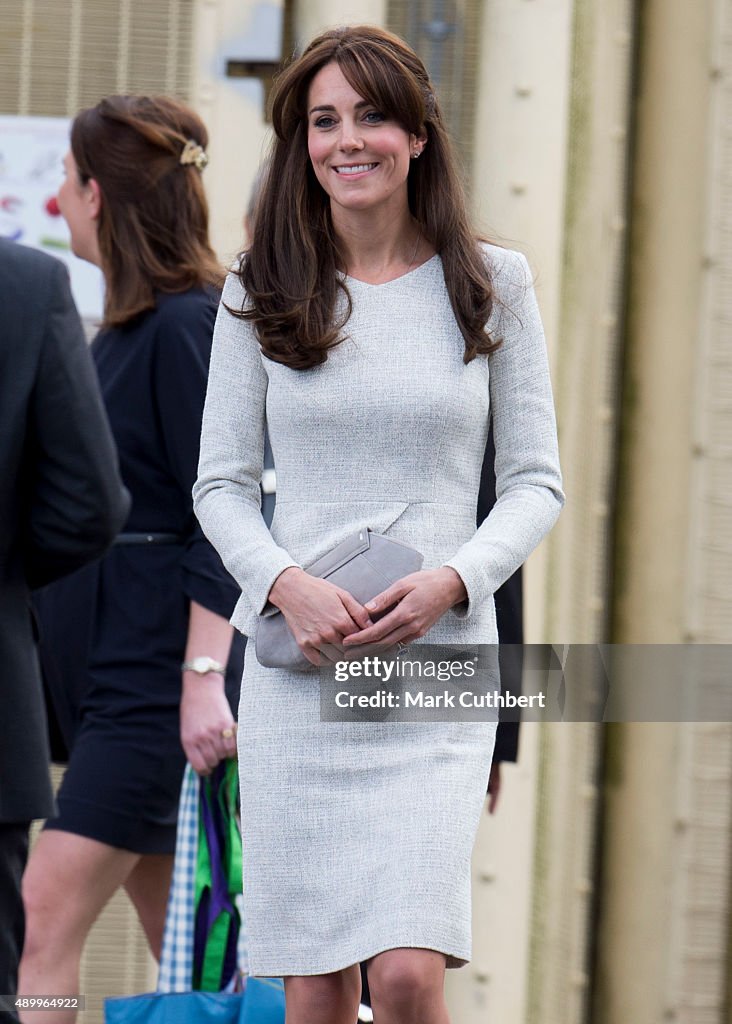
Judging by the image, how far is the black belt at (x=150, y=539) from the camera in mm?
3803

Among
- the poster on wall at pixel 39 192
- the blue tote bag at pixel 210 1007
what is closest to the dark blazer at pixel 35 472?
the blue tote bag at pixel 210 1007

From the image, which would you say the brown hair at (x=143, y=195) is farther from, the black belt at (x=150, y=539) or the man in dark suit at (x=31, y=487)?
the man in dark suit at (x=31, y=487)

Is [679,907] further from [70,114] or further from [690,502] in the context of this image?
[70,114]

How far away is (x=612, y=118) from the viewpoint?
5.09 metres

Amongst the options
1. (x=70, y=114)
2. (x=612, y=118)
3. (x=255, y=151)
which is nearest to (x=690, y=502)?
(x=612, y=118)

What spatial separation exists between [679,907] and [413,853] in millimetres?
2541

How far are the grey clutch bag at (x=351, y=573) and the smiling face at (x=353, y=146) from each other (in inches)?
21.0

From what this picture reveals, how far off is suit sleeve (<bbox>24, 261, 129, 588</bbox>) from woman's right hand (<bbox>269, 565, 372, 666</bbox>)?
1.69 feet

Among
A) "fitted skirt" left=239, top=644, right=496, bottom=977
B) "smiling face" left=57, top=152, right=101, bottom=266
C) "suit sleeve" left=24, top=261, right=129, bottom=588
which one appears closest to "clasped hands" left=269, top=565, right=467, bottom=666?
"fitted skirt" left=239, top=644, right=496, bottom=977

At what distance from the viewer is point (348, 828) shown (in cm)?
277

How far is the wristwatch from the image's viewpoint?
3.67 meters

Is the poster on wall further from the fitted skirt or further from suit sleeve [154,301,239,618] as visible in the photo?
the fitted skirt

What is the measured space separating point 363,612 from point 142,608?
3.85ft

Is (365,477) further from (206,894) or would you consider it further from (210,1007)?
(206,894)
